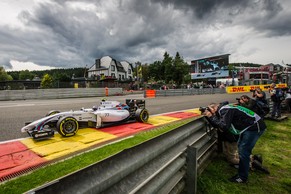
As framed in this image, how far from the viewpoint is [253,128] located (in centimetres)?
299

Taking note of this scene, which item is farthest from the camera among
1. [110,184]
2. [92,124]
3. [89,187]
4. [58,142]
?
[92,124]

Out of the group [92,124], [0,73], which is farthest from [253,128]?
[0,73]

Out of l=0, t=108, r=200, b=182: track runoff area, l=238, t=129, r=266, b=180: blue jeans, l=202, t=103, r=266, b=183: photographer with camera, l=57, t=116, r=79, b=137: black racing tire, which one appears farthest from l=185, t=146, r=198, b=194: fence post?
l=57, t=116, r=79, b=137: black racing tire

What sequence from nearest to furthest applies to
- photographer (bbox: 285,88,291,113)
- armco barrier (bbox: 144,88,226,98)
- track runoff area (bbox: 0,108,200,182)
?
track runoff area (bbox: 0,108,200,182), photographer (bbox: 285,88,291,113), armco barrier (bbox: 144,88,226,98)

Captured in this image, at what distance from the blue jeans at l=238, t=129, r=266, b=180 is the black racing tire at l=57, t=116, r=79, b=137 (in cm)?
416

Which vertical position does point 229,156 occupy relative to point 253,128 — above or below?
below

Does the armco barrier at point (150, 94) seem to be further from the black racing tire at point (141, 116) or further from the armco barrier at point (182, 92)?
the black racing tire at point (141, 116)

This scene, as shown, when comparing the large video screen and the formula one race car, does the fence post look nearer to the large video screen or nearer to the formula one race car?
the formula one race car

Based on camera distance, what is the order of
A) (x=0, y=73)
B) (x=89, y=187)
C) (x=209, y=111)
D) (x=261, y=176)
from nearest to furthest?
1. (x=89, y=187)
2. (x=261, y=176)
3. (x=209, y=111)
4. (x=0, y=73)

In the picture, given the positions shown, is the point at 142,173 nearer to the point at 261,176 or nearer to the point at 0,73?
the point at 261,176

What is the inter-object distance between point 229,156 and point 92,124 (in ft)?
13.7

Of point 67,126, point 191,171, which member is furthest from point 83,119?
point 191,171

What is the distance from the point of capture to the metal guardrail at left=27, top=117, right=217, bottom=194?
1128mm

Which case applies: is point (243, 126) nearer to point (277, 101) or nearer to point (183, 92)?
point (277, 101)
